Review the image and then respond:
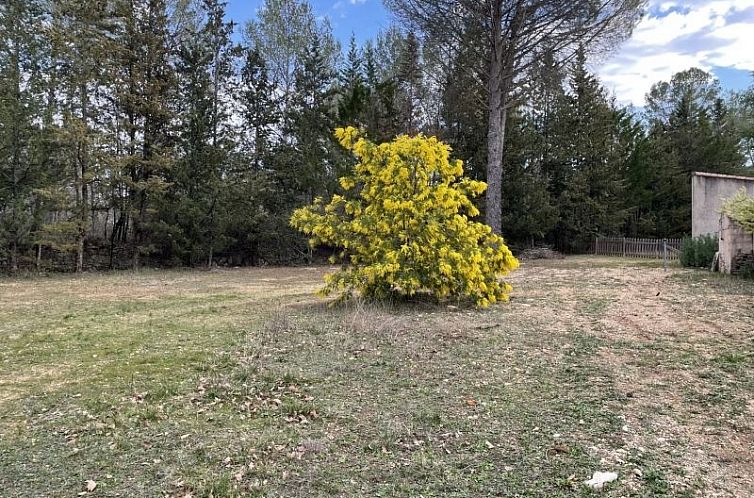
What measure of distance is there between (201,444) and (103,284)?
1049 cm

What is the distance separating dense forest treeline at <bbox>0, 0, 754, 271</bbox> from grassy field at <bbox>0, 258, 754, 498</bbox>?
846cm

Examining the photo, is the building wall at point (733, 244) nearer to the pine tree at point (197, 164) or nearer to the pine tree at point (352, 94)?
the pine tree at point (352, 94)

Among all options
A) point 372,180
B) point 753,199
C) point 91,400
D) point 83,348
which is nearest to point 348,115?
point 372,180

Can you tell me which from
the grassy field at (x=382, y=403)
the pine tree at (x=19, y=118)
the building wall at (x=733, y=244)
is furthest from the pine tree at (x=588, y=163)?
the pine tree at (x=19, y=118)

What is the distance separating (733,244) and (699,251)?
2.19 m

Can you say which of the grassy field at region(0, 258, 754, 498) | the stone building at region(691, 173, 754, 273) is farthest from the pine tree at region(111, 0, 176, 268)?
the stone building at region(691, 173, 754, 273)

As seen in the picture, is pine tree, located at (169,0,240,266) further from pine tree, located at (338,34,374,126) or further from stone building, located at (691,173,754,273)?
stone building, located at (691,173,754,273)

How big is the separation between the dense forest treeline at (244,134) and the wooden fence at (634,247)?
Answer: 0.79 m

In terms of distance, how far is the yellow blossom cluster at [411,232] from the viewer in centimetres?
704

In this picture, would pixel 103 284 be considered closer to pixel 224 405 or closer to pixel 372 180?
pixel 372 180

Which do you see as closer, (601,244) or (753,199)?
(753,199)

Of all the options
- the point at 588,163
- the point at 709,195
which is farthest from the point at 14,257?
the point at 588,163

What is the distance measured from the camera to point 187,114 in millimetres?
15750

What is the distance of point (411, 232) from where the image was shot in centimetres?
726
